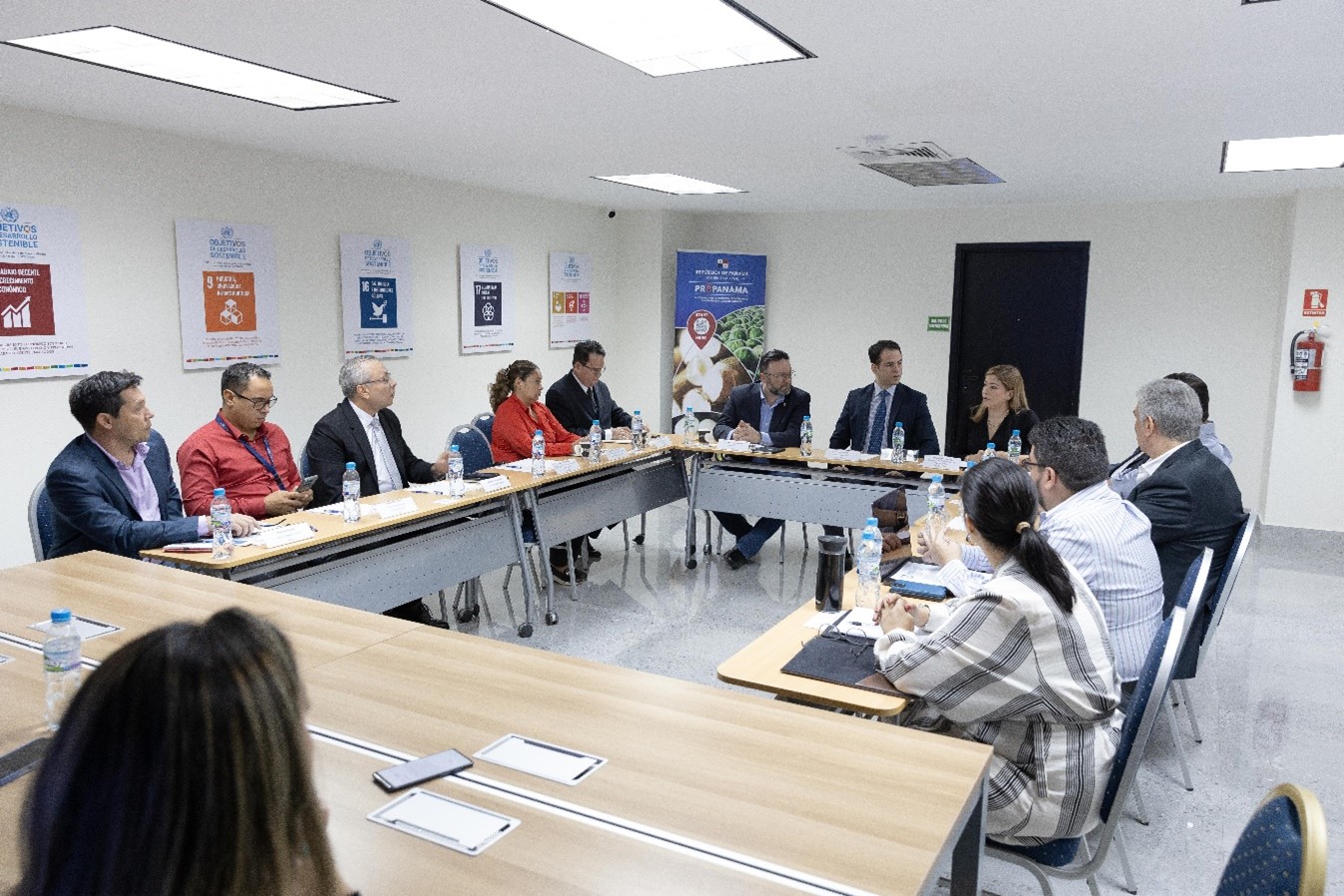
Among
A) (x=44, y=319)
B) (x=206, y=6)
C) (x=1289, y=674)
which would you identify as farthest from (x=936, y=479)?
(x=44, y=319)

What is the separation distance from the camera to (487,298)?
7.05 metres

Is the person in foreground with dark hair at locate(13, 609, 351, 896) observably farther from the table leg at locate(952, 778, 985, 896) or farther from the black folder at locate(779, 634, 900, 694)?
the black folder at locate(779, 634, 900, 694)

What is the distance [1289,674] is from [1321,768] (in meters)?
0.96

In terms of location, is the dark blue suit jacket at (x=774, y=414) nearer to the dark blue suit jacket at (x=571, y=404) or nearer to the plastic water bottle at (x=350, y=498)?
the dark blue suit jacket at (x=571, y=404)

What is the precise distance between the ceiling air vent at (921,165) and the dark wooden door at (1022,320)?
179 cm

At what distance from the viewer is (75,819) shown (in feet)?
2.55

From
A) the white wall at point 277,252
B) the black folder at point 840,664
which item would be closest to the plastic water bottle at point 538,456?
the white wall at point 277,252

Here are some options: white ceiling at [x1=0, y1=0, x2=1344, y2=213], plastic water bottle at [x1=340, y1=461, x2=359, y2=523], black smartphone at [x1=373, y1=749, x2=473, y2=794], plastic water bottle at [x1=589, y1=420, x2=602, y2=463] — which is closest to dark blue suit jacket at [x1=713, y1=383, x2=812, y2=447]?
plastic water bottle at [x1=589, y1=420, x2=602, y2=463]

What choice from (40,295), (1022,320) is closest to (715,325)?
(1022,320)

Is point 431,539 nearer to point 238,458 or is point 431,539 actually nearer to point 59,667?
point 238,458

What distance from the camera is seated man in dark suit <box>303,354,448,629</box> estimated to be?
13.8ft

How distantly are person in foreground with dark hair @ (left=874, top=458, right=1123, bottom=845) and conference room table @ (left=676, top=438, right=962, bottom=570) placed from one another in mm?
3137

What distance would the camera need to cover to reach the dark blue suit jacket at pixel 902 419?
582cm

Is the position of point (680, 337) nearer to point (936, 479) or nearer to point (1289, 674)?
point (936, 479)
